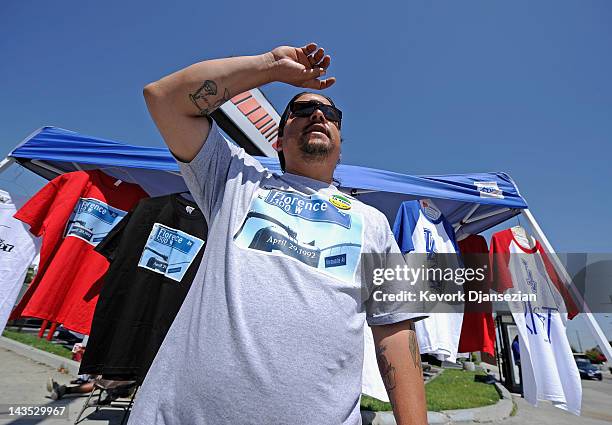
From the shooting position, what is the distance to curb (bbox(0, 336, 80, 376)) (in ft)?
22.9

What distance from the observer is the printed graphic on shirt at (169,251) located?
8.01ft

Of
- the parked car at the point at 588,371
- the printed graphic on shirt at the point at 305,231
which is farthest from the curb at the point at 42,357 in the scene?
the parked car at the point at 588,371

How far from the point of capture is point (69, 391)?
5043 millimetres

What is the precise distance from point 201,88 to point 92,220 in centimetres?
210

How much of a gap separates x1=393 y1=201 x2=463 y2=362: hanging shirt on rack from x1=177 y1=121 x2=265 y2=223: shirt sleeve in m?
1.73

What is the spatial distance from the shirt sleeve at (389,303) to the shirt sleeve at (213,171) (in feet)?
2.23

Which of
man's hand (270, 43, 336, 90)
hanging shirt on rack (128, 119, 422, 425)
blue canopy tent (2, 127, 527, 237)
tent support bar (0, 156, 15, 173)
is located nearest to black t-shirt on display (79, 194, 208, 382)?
→ blue canopy tent (2, 127, 527, 237)

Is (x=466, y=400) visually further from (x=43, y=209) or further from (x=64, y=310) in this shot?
(x=43, y=209)

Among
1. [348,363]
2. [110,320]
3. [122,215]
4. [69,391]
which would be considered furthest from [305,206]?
[69,391]

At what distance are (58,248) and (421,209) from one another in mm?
3091

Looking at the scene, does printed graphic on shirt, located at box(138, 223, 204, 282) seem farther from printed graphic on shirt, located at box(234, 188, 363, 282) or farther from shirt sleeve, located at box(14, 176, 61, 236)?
printed graphic on shirt, located at box(234, 188, 363, 282)

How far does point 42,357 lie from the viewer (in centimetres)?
771

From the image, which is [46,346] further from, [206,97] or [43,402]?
[206,97]

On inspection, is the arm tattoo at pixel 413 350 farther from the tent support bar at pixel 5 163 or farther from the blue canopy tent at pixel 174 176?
the tent support bar at pixel 5 163
